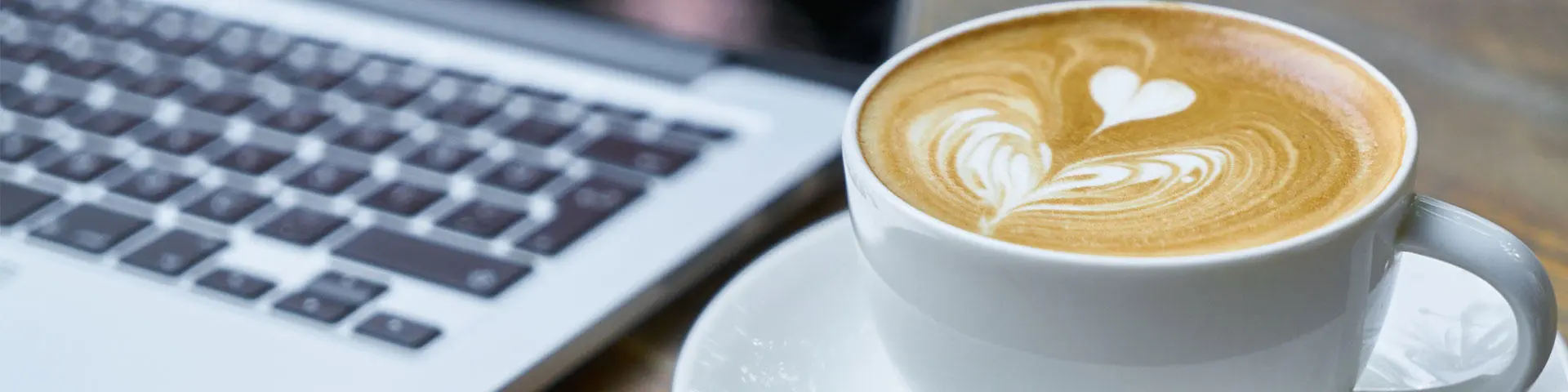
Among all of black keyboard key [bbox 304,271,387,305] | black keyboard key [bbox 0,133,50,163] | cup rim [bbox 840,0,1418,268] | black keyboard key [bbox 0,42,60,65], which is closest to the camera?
cup rim [bbox 840,0,1418,268]

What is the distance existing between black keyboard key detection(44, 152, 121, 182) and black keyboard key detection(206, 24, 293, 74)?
0.10 meters

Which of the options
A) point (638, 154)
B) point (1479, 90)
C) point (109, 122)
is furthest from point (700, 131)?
point (1479, 90)

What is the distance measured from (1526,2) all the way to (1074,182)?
0.35 m

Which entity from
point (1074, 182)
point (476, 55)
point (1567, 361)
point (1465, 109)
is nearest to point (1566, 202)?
point (1465, 109)

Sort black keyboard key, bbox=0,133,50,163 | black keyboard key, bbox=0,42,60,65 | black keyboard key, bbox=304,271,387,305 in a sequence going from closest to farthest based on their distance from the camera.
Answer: black keyboard key, bbox=304,271,387,305, black keyboard key, bbox=0,133,50,163, black keyboard key, bbox=0,42,60,65

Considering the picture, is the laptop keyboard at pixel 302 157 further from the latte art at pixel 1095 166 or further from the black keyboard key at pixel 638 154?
the latte art at pixel 1095 166

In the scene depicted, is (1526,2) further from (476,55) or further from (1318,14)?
(476,55)

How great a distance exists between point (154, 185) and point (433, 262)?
137 mm

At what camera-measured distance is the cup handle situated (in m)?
0.31

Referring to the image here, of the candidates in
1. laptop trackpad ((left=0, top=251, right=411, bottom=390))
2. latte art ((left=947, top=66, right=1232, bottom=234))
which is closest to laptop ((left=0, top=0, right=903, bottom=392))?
laptop trackpad ((left=0, top=251, right=411, bottom=390))

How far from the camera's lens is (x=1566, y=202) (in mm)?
533

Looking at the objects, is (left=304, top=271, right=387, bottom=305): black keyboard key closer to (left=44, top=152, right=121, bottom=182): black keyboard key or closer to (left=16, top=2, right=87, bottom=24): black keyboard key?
(left=44, top=152, right=121, bottom=182): black keyboard key

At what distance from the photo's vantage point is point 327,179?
48cm

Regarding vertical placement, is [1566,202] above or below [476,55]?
below
